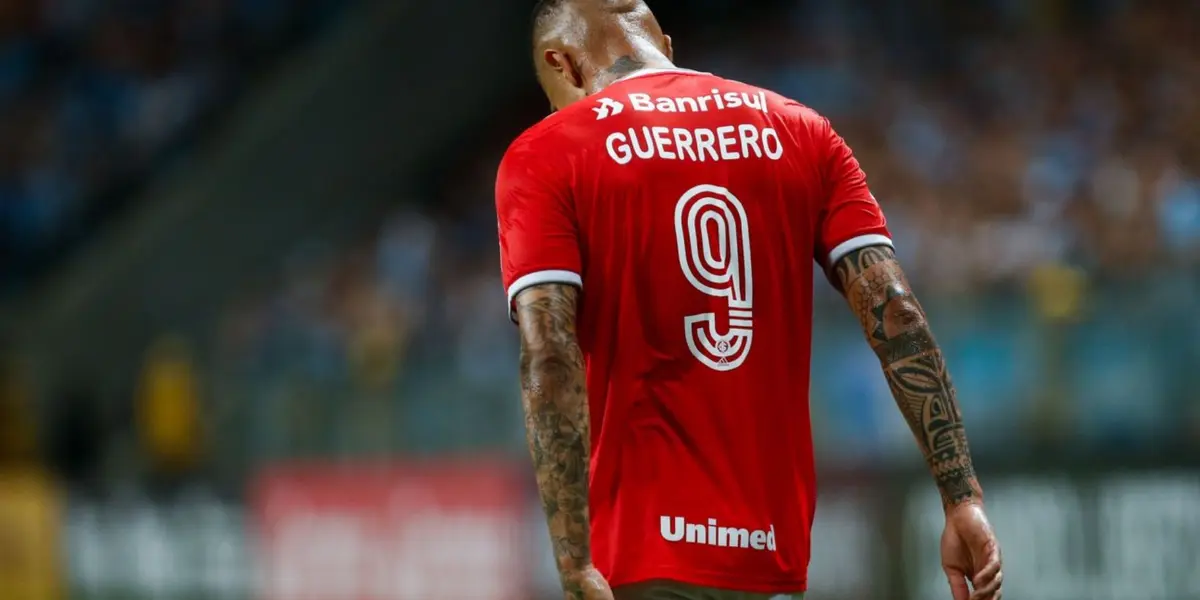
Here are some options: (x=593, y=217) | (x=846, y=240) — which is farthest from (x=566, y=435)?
(x=846, y=240)

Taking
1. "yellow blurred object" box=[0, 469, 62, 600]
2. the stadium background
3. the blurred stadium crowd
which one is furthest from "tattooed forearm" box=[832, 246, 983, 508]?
the blurred stadium crowd

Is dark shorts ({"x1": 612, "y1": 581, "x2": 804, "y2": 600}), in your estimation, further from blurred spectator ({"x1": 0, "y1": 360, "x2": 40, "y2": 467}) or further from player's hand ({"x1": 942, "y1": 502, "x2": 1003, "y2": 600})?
blurred spectator ({"x1": 0, "y1": 360, "x2": 40, "y2": 467})

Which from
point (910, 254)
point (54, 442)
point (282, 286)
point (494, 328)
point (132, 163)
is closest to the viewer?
point (910, 254)

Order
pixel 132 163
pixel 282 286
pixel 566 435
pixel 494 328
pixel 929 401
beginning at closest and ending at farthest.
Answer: pixel 566 435 → pixel 929 401 → pixel 494 328 → pixel 282 286 → pixel 132 163

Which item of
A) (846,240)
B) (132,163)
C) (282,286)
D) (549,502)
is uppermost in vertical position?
(132,163)

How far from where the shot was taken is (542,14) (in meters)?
3.78

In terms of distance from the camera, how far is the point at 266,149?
19203 millimetres

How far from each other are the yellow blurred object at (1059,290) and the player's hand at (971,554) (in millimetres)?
6200

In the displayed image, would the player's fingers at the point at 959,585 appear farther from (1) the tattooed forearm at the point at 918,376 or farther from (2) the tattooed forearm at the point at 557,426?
(2) the tattooed forearm at the point at 557,426

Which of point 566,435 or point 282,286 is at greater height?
point 282,286

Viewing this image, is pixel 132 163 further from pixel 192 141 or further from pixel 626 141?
pixel 626 141

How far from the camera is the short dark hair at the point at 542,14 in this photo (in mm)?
3748

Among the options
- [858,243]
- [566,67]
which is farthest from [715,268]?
[566,67]

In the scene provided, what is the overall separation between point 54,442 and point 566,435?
43.1 feet
